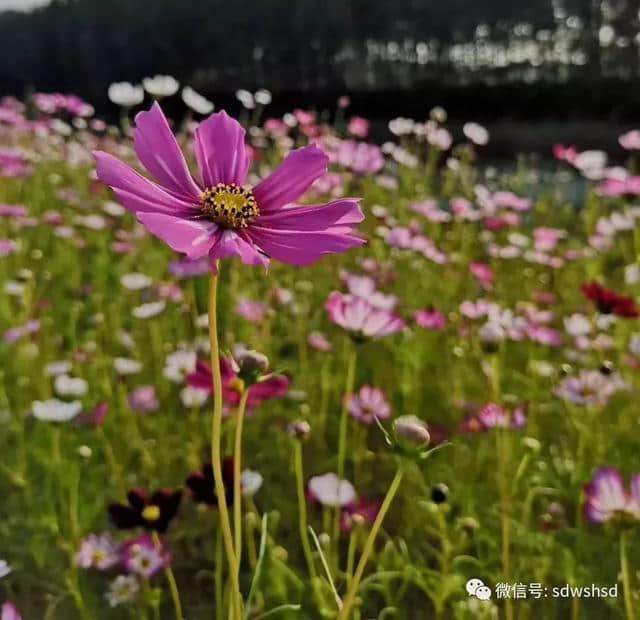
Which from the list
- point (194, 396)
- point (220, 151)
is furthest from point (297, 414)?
point (220, 151)

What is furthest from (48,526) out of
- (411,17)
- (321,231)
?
(411,17)

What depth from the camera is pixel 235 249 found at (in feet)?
1.24

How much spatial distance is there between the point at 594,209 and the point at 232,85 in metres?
5.97

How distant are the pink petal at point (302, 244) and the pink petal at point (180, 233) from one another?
3cm

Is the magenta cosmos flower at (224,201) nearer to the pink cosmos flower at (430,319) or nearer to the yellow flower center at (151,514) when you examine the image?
the yellow flower center at (151,514)

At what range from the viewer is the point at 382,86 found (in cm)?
708

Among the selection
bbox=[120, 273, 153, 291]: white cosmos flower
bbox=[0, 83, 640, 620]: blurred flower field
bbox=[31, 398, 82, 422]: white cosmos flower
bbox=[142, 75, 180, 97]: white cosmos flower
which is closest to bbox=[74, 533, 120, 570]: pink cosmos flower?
bbox=[0, 83, 640, 620]: blurred flower field

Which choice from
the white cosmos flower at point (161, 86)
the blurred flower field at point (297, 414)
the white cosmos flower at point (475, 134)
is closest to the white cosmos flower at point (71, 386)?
the blurred flower field at point (297, 414)

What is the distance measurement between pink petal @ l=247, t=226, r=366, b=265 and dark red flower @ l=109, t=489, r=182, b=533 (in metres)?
0.34

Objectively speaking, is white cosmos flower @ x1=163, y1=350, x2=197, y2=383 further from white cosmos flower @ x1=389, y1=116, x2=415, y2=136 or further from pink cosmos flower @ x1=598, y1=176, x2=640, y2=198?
white cosmos flower @ x1=389, y1=116, x2=415, y2=136

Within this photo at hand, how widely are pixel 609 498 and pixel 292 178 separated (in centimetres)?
37

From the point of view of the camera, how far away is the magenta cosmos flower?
380 millimetres

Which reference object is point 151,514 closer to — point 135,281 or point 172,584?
point 172,584

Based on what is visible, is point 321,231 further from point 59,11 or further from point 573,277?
point 59,11
